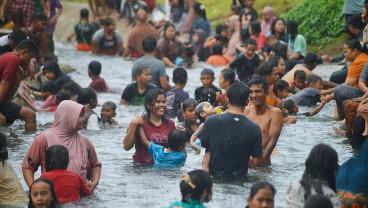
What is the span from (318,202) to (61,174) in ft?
11.4

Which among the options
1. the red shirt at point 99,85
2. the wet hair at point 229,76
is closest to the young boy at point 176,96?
the wet hair at point 229,76

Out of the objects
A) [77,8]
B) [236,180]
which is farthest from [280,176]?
[77,8]

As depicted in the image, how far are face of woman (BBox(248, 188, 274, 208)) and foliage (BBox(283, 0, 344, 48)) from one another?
1581 centimetres

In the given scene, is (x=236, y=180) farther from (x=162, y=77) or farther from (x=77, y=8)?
(x=77, y=8)

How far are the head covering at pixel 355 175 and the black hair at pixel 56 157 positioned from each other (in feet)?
8.82

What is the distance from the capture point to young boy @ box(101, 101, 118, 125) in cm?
1625

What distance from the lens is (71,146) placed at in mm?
11305

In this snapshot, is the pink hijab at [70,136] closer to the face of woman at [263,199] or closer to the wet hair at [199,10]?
the face of woman at [263,199]

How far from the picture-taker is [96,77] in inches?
801

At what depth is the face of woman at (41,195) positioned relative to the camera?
959 cm

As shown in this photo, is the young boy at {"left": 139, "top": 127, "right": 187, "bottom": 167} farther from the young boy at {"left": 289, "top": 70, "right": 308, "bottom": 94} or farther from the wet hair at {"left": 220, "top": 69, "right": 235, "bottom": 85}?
the young boy at {"left": 289, "top": 70, "right": 308, "bottom": 94}

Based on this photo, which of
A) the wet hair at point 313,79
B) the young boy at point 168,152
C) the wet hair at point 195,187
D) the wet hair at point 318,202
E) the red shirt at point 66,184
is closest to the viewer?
the wet hair at point 318,202

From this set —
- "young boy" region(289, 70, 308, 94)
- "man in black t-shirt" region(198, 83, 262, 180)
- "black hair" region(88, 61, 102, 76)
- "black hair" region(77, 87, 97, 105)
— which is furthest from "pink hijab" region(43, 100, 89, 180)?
"black hair" region(88, 61, 102, 76)

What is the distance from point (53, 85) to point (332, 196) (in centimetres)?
991
